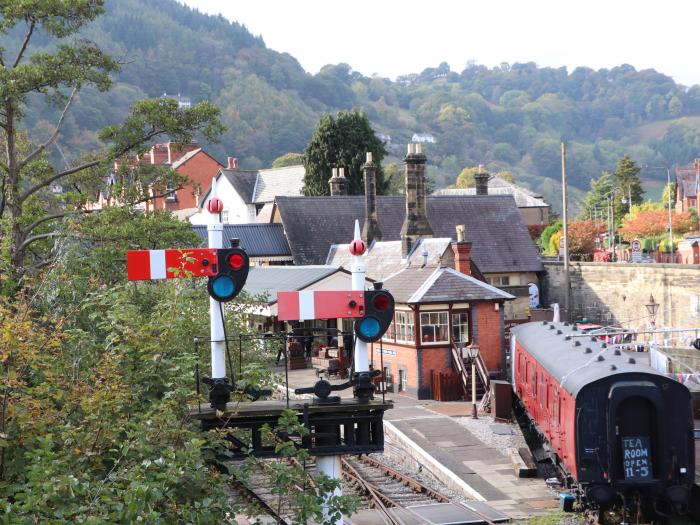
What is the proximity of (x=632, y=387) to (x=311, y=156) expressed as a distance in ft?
185

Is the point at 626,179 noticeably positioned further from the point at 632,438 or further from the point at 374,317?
the point at 374,317

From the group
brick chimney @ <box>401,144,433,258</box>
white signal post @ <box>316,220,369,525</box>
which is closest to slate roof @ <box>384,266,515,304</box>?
brick chimney @ <box>401,144,433,258</box>

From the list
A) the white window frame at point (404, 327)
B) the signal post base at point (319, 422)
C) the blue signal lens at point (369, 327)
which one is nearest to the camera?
the blue signal lens at point (369, 327)

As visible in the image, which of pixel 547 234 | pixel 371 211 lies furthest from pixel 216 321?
pixel 547 234

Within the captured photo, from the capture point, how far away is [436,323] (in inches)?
1165

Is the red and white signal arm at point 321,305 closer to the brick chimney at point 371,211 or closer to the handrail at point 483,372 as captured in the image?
the handrail at point 483,372

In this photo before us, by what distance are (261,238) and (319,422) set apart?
39.6m

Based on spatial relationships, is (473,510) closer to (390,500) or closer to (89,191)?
(390,500)

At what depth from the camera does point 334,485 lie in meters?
8.97

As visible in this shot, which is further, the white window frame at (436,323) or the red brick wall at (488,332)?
the red brick wall at (488,332)

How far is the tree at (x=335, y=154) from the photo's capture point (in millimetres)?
69312

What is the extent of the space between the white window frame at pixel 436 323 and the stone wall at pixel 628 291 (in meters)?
15.7

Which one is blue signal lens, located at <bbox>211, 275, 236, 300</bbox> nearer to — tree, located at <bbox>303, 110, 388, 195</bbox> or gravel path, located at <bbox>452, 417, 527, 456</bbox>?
gravel path, located at <bbox>452, 417, 527, 456</bbox>

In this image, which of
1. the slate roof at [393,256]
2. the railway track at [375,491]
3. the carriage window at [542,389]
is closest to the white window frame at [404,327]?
the slate roof at [393,256]
